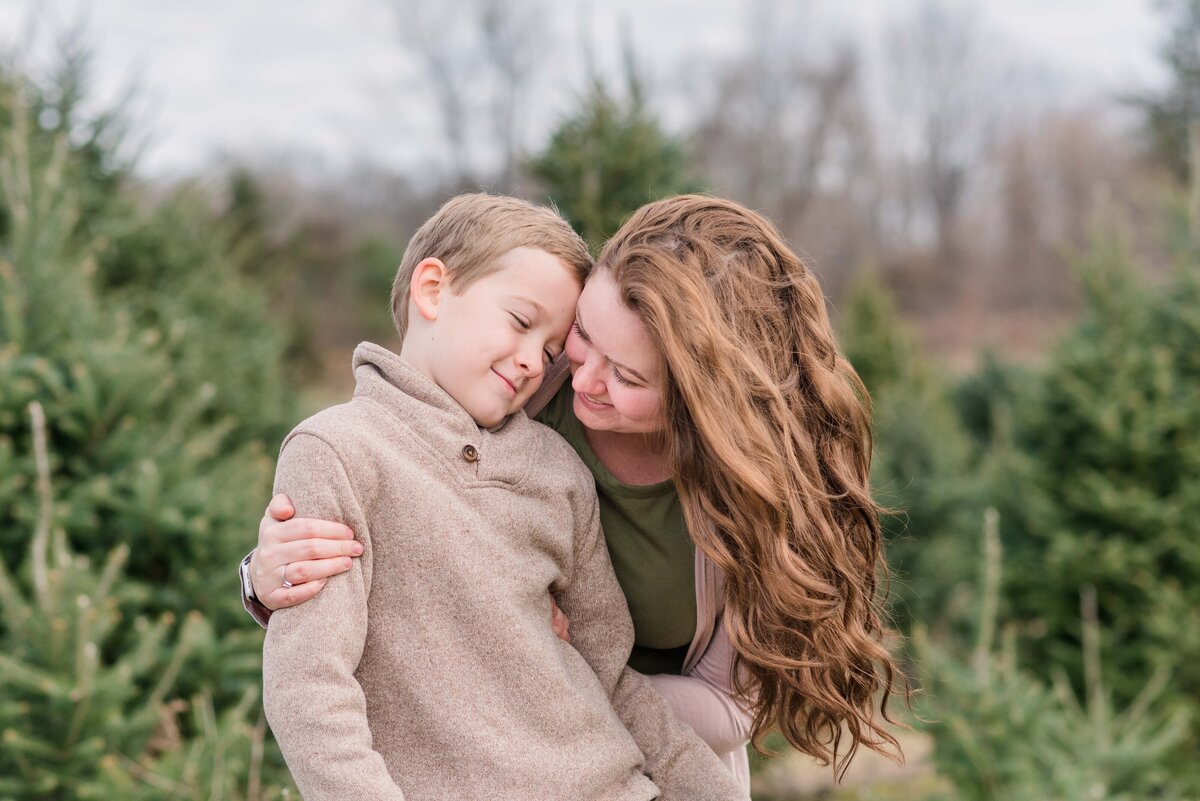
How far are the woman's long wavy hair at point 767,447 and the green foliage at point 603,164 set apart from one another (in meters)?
2.17

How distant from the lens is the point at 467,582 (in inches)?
63.9

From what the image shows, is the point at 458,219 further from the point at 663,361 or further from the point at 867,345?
the point at 867,345

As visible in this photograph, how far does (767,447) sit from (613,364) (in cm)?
32

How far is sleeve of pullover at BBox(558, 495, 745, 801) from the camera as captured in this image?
6.13ft

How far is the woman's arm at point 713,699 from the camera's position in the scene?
202 cm

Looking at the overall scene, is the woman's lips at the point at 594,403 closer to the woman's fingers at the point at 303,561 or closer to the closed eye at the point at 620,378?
the closed eye at the point at 620,378

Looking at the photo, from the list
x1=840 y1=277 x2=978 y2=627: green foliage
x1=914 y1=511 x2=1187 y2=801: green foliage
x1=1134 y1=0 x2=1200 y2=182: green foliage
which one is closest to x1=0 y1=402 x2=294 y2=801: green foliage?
x1=914 y1=511 x2=1187 y2=801: green foliage

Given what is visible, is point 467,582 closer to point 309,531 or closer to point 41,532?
point 309,531

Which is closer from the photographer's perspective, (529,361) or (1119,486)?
(529,361)

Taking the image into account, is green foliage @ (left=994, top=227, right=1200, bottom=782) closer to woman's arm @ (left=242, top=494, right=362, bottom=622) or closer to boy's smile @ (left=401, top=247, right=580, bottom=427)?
boy's smile @ (left=401, top=247, right=580, bottom=427)

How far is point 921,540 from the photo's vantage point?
7254 mm

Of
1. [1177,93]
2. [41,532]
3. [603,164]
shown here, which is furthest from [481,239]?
[1177,93]

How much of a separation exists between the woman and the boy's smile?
3.2 inches

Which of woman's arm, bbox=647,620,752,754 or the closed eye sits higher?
the closed eye
